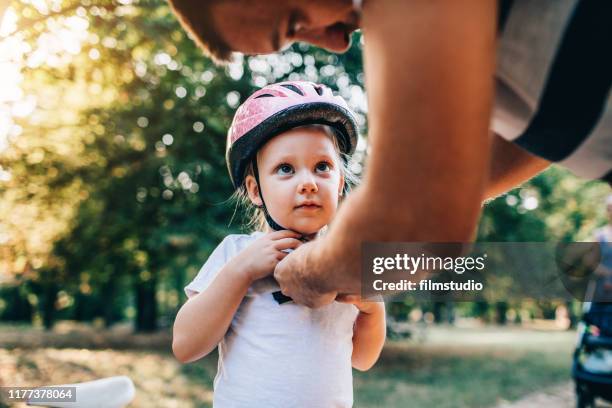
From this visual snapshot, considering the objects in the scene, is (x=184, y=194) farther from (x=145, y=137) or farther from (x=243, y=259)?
(x=243, y=259)

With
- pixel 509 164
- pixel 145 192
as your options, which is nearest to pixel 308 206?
pixel 509 164

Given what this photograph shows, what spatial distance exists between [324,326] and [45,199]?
11.8 metres

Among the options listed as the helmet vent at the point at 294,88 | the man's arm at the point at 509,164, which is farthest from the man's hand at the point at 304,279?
the helmet vent at the point at 294,88

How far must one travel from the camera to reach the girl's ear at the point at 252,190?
1.81m

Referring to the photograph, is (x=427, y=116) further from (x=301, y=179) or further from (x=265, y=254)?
(x=301, y=179)

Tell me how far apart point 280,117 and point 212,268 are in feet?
1.74

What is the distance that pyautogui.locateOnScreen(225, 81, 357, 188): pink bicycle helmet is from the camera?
64.9 inches

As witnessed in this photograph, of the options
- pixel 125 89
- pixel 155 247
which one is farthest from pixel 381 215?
pixel 125 89

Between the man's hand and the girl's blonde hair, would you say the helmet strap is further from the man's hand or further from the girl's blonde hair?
the man's hand

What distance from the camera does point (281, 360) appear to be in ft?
5.21

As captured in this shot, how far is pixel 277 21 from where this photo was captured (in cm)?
86

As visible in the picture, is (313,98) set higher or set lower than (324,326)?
higher

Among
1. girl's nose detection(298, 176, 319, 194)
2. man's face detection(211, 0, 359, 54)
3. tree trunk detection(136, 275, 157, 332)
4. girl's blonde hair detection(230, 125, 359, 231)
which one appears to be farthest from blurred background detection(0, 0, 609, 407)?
man's face detection(211, 0, 359, 54)

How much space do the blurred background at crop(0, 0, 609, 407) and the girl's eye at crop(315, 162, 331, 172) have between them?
547 cm
